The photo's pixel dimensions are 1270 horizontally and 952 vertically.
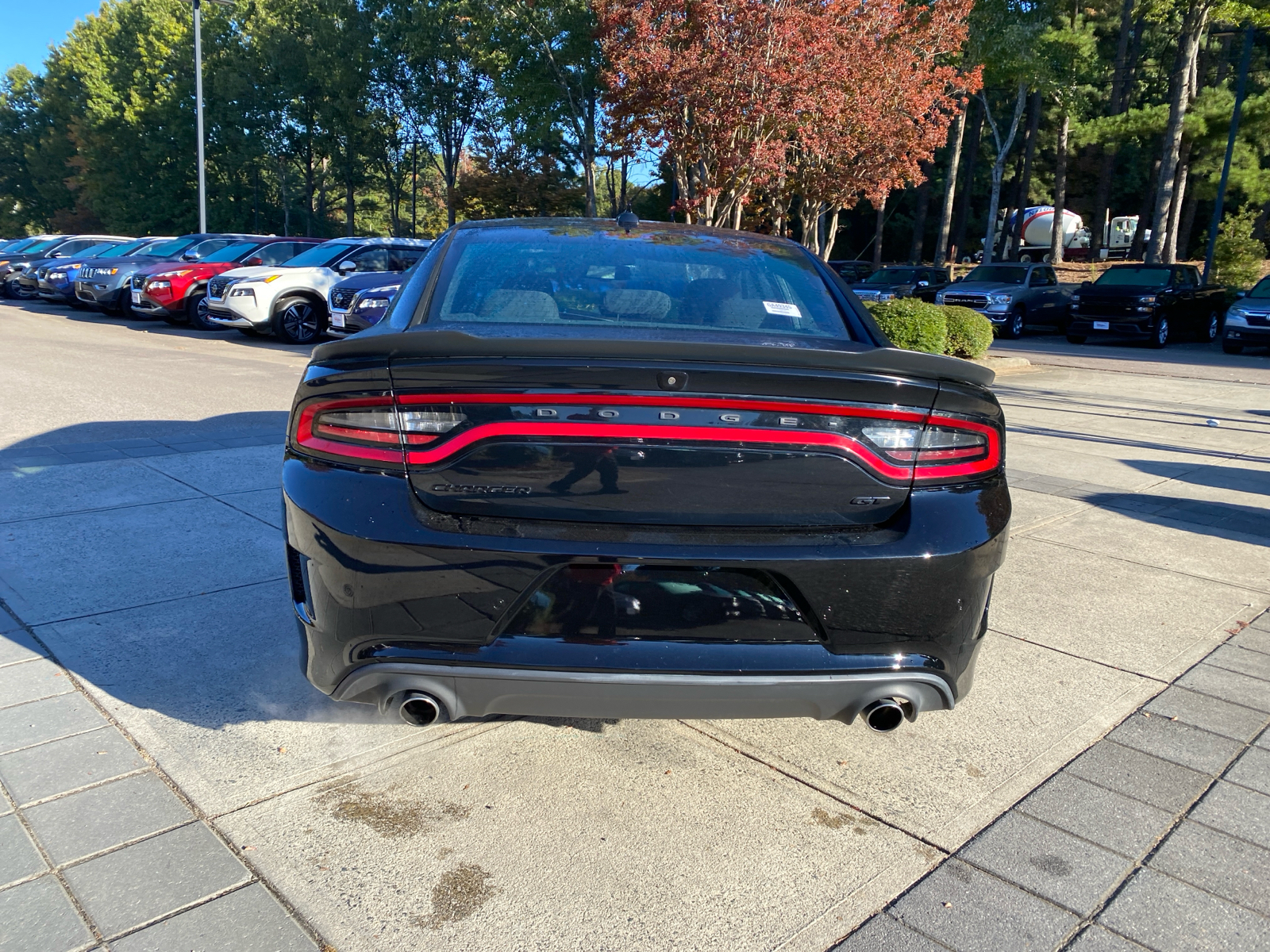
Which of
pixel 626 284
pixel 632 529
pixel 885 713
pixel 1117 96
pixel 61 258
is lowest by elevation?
pixel 885 713

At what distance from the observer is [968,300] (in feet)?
72.4

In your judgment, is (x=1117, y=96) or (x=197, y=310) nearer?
(x=197, y=310)

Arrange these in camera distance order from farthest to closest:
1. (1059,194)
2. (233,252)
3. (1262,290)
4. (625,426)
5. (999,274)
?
1. (1059,194)
2. (999,274)
3. (1262,290)
4. (233,252)
5. (625,426)

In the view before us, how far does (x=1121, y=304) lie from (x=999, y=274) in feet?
11.5

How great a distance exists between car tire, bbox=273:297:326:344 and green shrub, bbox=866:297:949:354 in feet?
29.4

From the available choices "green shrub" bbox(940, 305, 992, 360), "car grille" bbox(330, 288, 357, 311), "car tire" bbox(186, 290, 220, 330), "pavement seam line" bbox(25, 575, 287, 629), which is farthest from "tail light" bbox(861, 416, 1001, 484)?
"car tire" bbox(186, 290, 220, 330)

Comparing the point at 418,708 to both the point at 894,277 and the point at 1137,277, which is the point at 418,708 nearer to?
the point at 1137,277

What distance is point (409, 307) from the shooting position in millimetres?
3146

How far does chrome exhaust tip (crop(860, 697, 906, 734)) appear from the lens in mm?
2512

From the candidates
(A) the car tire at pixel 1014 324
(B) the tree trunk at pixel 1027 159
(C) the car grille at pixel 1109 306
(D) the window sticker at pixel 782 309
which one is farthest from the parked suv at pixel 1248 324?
(D) the window sticker at pixel 782 309

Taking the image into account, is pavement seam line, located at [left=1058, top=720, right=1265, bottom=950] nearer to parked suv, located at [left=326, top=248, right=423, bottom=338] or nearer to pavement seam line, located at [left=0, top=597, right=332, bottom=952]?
pavement seam line, located at [left=0, top=597, right=332, bottom=952]

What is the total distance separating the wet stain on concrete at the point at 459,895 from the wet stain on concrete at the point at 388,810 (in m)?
0.23

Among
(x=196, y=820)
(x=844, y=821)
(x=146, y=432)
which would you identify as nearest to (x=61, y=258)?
(x=146, y=432)

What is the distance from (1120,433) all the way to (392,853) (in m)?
8.98
